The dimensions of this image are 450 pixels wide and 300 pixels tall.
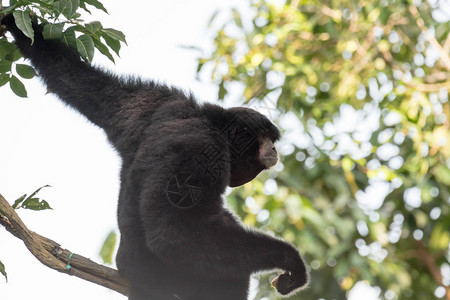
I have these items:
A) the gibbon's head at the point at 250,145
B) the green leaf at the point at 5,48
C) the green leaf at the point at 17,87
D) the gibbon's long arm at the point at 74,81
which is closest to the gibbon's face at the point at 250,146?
the gibbon's head at the point at 250,145

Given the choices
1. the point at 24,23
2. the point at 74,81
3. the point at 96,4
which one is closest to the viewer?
the point at 24,23

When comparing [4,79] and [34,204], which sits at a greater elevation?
[4,79]

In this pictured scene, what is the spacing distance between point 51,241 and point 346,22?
456 centimetres

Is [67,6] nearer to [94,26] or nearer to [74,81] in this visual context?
[94,26]

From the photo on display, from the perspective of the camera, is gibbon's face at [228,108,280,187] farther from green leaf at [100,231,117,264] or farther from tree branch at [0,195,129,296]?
green leaf at [100,231,117,264]

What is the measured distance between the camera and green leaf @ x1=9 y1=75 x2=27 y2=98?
3.09m

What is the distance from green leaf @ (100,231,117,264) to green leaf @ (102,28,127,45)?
3105 millimetres

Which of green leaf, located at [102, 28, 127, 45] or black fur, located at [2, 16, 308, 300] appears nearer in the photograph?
black fur, located at [2, 16, 308, 300]

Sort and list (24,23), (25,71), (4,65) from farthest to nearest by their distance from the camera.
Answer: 1. (25,71)
2. (4,65)
3. (24,23)

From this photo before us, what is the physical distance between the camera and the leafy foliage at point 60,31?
8.73 ft

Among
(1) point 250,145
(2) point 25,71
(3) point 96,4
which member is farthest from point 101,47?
(1) point 250,145

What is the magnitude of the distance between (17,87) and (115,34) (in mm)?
656

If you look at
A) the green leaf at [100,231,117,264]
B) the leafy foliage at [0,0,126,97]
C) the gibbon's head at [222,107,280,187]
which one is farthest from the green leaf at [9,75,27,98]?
the green leaf at [100,231,117,264]

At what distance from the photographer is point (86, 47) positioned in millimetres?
2834
